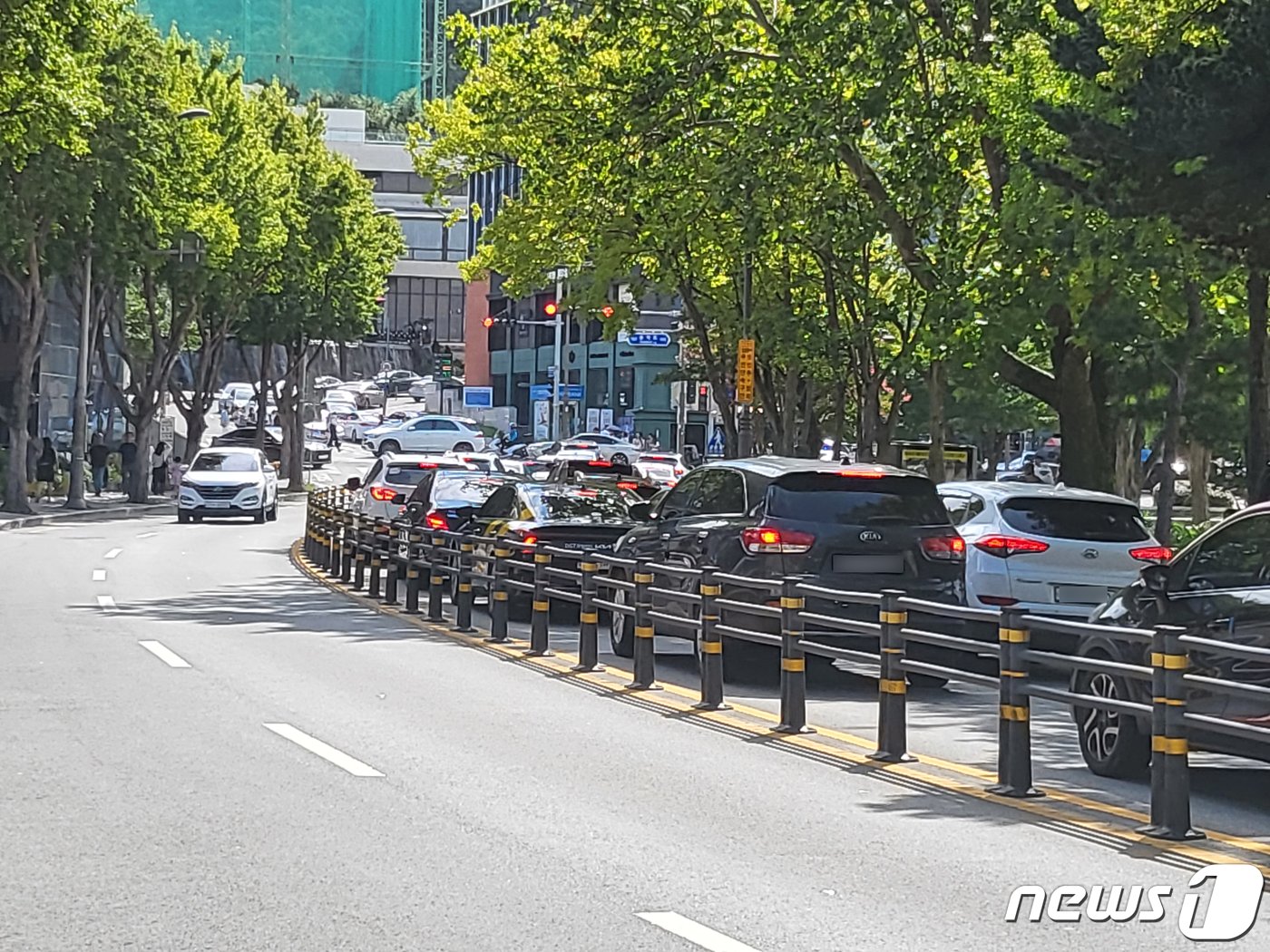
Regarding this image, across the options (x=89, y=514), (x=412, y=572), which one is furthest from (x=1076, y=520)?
(x=89, y=514)

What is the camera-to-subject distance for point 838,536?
621 inches

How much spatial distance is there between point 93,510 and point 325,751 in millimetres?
41323

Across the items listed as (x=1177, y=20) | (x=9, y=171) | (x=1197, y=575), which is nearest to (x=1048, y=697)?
(x=1197, y=575)

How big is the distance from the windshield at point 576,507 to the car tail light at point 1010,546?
5336mm

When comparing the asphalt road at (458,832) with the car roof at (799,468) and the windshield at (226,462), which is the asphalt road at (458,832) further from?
the windshield at (226,462)

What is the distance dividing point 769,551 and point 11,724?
5.99 m

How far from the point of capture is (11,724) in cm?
1264

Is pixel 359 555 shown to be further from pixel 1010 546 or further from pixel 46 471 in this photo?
pixel 46 471

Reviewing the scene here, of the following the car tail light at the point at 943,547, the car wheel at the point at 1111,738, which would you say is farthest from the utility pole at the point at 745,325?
the car wheel at the point at 1111,738

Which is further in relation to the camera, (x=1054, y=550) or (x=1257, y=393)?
(x=1257, y=393)

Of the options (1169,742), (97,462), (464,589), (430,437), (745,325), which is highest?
(745,325)

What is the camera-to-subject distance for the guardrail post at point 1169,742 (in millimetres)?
9453

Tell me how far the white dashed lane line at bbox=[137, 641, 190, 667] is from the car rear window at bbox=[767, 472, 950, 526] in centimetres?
513

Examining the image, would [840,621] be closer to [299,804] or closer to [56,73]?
A: [299,804]
